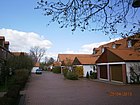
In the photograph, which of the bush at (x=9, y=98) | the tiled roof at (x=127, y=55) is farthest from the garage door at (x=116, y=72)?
the bush at (x=9, y=98)

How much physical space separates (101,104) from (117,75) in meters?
17.0

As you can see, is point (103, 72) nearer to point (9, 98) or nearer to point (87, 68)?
point (87, 68)

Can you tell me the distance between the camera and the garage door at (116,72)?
1094 inches

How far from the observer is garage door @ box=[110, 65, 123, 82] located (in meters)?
27.8

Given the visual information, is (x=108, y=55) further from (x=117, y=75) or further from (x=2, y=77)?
(x=2, y=77)

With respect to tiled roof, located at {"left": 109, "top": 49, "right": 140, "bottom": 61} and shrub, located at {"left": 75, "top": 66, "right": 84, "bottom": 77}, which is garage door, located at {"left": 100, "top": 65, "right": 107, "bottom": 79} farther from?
shrub, located at {"left": 75, "top": 66, "right": 84, "bottom": 77}

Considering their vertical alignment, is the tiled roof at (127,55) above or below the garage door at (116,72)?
above

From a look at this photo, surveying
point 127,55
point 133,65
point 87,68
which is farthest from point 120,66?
point 87,68

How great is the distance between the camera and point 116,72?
29.0 meters

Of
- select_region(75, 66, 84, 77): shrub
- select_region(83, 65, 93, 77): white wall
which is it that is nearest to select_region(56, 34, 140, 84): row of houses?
select_region(83, 65, 93, 77): white wall

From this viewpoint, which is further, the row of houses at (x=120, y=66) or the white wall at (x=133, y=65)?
the white wall at (x=133, y=65)

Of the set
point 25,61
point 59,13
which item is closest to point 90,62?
point 25,61

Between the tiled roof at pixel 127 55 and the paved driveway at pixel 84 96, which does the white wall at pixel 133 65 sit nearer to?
the tiled roof at pixel 127 55

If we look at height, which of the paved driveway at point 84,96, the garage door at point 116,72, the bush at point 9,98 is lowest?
the paved driveway at point 84,96
